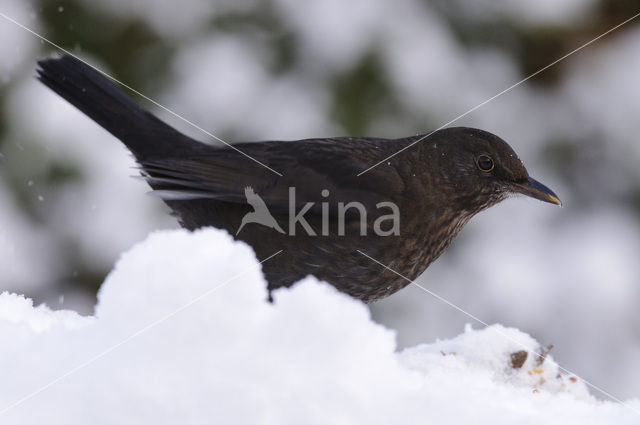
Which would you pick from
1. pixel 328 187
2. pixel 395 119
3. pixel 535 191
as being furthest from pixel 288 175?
pixel 395 119

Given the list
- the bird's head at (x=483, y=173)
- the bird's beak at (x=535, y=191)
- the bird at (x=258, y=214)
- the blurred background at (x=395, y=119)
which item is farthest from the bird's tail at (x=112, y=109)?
the bird's beak at (x=535, y=191)

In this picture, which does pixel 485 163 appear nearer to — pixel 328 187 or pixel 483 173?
pixel 483 173

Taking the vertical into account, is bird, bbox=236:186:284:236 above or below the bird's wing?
below

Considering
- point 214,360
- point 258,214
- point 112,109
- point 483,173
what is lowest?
point 214,360

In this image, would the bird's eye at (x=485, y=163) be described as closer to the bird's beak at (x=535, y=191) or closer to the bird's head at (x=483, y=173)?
the bird's head at (x=483, y=173)

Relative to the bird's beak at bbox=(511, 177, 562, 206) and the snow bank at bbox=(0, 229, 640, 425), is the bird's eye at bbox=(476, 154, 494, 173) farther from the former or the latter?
the snow bank at bbox=(0, 229, 640, 425)

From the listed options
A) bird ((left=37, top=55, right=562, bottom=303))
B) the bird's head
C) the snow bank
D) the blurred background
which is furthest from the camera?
the blurred background

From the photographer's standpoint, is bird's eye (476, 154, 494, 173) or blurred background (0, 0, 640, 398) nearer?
bird's eye (476, 154, 494, 173)

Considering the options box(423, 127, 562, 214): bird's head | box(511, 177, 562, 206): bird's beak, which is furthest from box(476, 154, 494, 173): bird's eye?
box(511, 177, 562, 206): bird's beak
